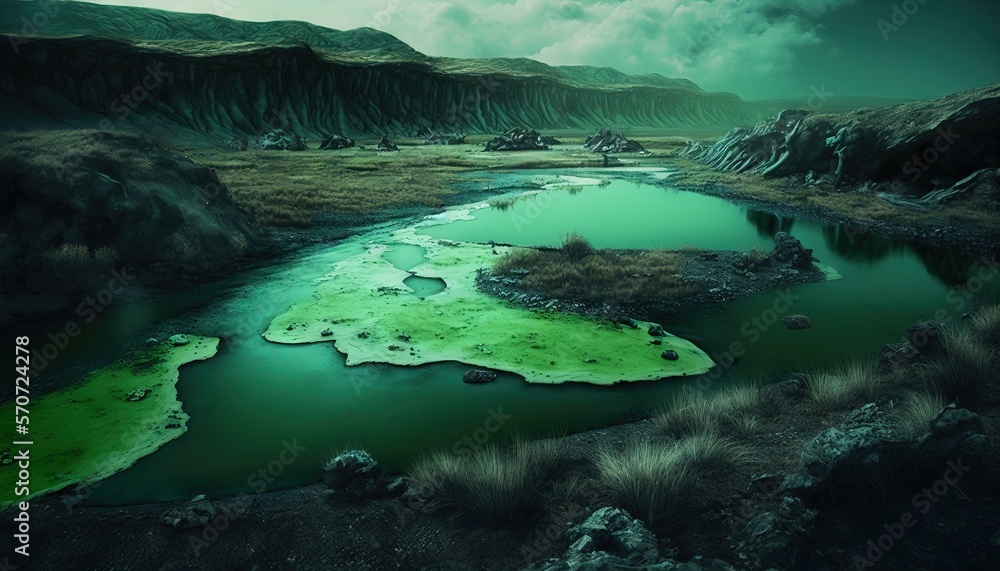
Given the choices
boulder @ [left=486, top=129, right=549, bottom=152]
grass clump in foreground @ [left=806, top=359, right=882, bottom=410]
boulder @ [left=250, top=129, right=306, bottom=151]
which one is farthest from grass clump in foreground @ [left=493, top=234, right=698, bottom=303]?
boulder @ [left=250, top=129, right=306, bottom=151]

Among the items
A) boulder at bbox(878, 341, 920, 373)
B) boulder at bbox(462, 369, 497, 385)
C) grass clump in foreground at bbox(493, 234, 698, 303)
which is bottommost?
boulder at bbox(462, 369, 497, 385)

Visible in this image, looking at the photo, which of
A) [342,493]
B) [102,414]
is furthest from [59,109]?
[342,493]

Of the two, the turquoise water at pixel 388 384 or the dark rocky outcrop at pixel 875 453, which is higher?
the dark rocky outcrop at pixel 875 453

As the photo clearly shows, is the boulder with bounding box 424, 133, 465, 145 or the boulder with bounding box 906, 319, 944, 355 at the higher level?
the boulder with bounding box 424, 133, 465, 145

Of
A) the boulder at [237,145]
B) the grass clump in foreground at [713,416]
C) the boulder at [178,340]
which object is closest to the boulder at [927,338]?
the grass clump in foreground at [713,416]

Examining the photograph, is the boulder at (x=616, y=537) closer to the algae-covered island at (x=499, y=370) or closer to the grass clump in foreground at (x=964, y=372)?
the algae-covered island at (x=499, y=370)

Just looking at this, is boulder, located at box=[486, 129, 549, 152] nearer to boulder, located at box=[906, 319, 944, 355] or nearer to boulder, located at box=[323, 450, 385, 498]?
boulder, located at box=[906, 319, 944, 355]

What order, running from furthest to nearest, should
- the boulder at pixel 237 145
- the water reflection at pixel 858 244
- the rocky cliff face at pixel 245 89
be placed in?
the boulder at pixel 237 145 → the rocky cliff face at pixel 245 89 → the water reflection at pixel 858 244
